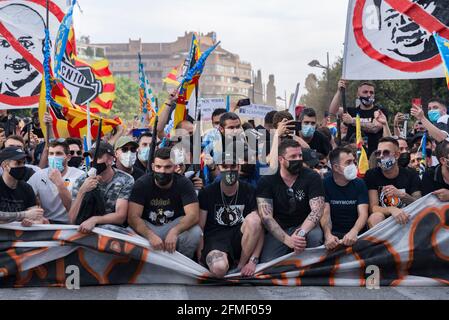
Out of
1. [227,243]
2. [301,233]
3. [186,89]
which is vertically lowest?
[227,243]

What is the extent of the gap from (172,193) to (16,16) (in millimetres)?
6278

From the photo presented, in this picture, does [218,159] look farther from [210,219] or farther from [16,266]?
[16,266]

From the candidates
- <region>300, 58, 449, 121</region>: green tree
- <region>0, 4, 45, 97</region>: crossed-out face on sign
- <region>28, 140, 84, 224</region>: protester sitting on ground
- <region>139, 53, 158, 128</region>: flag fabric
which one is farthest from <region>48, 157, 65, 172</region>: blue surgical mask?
<region>300, 58, 449, 121</region>: green tree

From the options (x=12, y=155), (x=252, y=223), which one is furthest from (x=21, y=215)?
(x=252, y=223)

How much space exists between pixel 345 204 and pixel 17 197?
3.34m

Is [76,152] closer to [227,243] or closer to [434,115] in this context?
[227,243]

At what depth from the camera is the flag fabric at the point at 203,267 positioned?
901 centimetres

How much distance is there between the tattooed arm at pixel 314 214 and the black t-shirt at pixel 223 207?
595 millimetres

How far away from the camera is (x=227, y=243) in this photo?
9.45 metres

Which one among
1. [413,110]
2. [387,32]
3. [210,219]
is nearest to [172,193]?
[210,219]

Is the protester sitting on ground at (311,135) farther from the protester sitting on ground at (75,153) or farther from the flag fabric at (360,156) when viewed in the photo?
the protester sitting on ground at (75,153)

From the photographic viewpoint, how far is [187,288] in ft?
29.3

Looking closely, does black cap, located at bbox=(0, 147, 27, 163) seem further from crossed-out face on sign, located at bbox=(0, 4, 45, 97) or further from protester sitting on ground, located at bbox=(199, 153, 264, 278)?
crossed-out face on sign, located at bbox=(0, 4, 45, 97)
